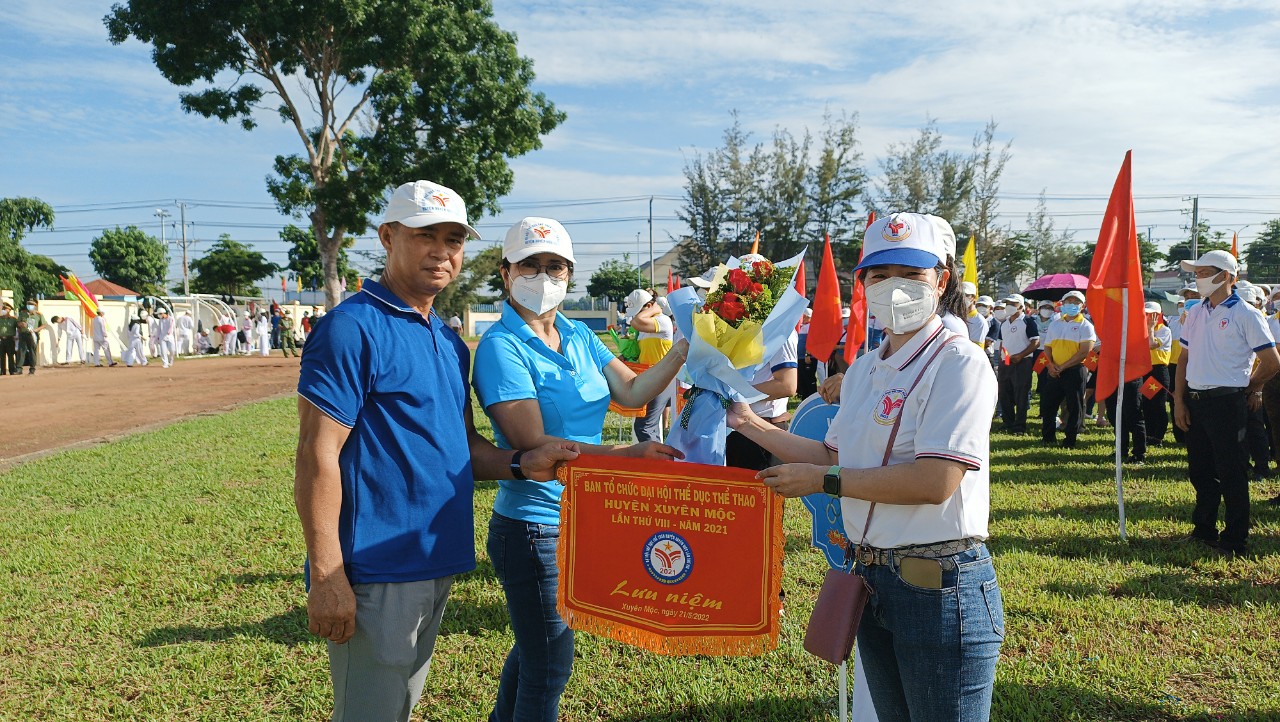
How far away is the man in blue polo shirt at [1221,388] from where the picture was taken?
585 centimetres

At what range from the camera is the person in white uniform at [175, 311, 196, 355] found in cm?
3425

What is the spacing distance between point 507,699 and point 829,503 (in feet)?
4.69

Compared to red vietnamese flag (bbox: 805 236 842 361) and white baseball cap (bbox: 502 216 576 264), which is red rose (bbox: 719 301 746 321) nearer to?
white baseball cap (bbox: 502 216 576 264)

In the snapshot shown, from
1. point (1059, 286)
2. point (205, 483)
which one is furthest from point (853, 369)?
point (1059, 286)

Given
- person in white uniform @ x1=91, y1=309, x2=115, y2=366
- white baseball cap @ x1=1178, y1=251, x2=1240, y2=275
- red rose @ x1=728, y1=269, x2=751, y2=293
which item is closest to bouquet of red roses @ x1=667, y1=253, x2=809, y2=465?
red rose @ x1=728, y1=269, x2=751, y2=293

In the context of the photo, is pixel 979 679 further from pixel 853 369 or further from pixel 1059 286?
pixel 1059 286

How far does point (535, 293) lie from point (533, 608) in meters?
1.13

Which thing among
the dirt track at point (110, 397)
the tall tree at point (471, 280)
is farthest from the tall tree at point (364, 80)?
the tall tree at point (471, 280)

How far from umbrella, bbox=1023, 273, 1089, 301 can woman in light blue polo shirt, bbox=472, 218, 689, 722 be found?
896 inches

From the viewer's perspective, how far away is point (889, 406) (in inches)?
83.9

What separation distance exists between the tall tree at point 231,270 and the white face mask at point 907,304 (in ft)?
224

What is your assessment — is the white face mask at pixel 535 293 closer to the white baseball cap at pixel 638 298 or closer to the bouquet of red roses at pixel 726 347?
the bouquet of red roses at pixel 726 347

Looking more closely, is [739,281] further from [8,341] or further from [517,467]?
[8,341]

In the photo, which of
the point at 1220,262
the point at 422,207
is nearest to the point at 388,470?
the point at 422,207
